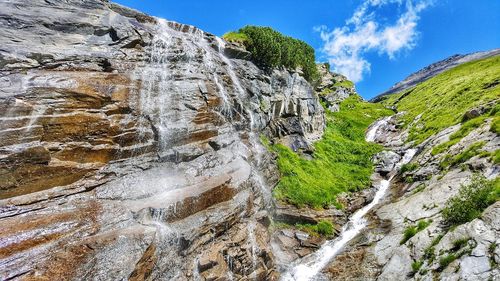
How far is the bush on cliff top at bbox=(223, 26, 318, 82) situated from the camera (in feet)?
157

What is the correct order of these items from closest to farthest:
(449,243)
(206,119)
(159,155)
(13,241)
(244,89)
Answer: (13,241), (449,243), (159,155), (206,119), (244,89)

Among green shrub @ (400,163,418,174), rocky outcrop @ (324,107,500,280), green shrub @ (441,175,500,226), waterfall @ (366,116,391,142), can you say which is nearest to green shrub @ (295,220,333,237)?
rocky outcrop @ (324,107,500,280)

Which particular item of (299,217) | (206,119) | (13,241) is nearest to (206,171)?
(206,119)

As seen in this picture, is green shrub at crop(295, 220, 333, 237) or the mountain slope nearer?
the mountain slope

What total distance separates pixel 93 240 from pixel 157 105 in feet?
45.8

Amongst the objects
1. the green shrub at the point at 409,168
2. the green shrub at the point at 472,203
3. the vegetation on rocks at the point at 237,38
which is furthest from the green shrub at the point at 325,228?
the vegetation on rocks at the point at 237,38

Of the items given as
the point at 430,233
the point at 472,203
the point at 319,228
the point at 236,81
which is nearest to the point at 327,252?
the point at 319,228

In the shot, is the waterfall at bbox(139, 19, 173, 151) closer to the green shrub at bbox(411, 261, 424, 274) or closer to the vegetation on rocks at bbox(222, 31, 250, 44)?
the vegetation on rocks at bbox(222, 31, 250, 44)

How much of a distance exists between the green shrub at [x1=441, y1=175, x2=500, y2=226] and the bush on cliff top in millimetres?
32121

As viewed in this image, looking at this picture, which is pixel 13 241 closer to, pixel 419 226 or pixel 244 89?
pixel 419 226

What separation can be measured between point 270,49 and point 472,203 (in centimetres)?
3360

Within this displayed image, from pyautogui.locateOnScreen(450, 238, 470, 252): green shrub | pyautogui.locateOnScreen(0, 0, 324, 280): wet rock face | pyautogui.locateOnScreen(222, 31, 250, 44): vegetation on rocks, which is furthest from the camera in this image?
pyautogui.locateOnScreen(222, 31, 250, 44): vegetation on rocks

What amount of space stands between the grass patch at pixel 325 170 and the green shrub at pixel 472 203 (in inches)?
521

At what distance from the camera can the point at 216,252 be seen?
71.6 ft
